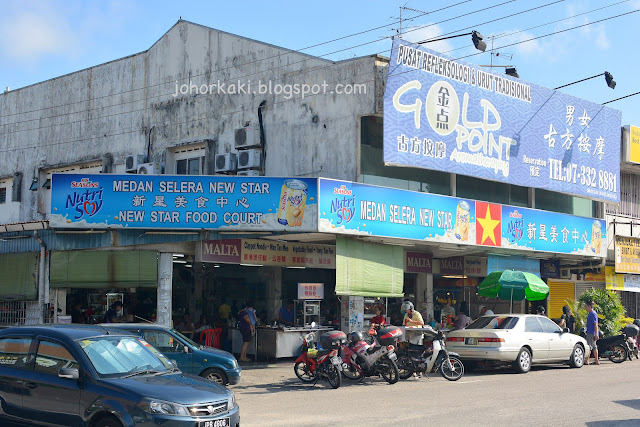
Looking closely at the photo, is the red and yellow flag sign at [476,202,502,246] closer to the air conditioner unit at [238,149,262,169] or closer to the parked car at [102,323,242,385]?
the air conditioner unit at [238,149,262,169]

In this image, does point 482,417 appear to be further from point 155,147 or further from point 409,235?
point 155,147

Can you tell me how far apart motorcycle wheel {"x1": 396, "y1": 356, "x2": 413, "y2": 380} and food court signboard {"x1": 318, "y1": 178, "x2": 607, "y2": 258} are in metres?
3.44

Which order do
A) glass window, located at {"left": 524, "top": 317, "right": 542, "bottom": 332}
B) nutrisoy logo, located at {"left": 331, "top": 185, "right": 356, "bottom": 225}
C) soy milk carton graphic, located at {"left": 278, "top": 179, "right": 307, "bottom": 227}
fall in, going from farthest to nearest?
glass window, located at {"left": 524, "top": 317, "right": 542, "bottom": 332}, nutrisoy logo, located at {"left": 331, "top": 185, "right": 356, "bottom": 225}, soy milk carton graphic, located at {"left": 278, "top": 179, "right": 307, "bottom": 227}

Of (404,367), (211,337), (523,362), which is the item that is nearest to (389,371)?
(404,367)

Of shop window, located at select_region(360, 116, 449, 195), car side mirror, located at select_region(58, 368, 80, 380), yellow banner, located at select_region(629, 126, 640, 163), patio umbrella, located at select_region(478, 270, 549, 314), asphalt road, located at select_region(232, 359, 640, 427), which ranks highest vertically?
yellow banner, located at select_region(629, 126, 640, 163)

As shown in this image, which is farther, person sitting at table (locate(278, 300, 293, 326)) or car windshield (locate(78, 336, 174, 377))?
person sitting at table (locate(278, 300, 293, 326))

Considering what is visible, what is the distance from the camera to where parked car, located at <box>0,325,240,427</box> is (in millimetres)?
8188

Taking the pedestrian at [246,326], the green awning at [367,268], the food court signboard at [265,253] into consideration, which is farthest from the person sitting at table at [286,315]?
the green awning at [367,268]

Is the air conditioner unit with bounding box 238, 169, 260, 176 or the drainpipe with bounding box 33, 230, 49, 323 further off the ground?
the air conditioner unit with bounding box 238, 169, 260, 176

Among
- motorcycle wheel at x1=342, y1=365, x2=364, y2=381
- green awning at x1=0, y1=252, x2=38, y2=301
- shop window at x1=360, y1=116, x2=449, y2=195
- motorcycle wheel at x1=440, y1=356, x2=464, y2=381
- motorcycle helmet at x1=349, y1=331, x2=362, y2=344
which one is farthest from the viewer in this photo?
green awning at x1=0, y1=252, x2=38, y2=301

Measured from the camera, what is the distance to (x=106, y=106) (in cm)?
2758

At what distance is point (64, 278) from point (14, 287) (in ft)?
7.27

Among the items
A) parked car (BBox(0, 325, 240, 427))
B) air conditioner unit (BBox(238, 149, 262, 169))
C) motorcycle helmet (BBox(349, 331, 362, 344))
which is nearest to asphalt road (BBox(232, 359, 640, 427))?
motorcycle helmet (BBox(349, 331, 362, 344))

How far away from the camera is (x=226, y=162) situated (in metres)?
22.4
